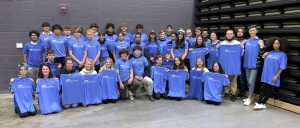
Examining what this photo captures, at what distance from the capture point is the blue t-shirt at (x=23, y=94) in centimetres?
483

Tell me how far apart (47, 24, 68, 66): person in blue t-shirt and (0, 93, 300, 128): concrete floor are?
1.26 meters

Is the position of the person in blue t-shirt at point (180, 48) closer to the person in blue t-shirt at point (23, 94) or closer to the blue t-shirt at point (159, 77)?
the blue t-shirt at point (159, 77)

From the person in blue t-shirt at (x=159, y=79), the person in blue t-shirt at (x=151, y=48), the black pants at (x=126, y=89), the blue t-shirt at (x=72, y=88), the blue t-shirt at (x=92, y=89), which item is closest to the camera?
the blue t-shirt at (x=72, y=88)

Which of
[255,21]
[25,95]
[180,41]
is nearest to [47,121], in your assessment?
[25,95]

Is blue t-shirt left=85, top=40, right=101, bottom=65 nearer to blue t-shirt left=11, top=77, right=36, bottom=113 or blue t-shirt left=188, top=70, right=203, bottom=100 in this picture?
blue t-shirt left=11, top=77, right=36, bottom=113

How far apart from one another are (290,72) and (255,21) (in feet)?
4.80

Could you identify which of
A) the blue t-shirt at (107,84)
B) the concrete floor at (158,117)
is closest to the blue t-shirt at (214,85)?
the concrete floor at (158,117)

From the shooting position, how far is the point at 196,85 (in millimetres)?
5965

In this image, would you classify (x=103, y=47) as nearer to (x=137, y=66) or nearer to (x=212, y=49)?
(x=137, y=66)

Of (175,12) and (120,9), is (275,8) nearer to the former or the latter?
(175,12)

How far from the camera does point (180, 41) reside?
6.48 metres

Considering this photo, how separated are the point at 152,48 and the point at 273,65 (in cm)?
263

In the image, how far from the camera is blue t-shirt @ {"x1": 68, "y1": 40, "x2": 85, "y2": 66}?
5934 mm

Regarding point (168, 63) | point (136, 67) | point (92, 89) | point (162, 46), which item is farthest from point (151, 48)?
point (92, 89)
